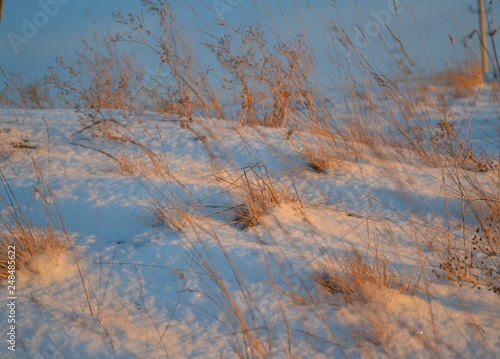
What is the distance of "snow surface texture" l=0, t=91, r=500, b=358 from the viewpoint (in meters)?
1.25

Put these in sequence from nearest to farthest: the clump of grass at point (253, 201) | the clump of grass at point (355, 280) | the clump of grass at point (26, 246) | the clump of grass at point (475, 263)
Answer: the clump of grass at point (355, 280) → the clump of grass at point (475, 263) → the clump of grass at point (26, 246) → the clump of grass at point (253, 201)

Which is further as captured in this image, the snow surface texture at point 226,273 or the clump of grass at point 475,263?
the clump of grass at point 475,263

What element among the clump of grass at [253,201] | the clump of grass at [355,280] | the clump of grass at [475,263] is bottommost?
the clump of grass at [475,263]

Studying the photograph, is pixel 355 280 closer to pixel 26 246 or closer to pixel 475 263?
pixel 475 263

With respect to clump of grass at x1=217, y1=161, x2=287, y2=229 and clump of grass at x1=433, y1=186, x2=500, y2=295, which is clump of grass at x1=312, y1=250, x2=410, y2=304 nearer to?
clump of grass at x1=433, y1=186, x2=500, y2=295

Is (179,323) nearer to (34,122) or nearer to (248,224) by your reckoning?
(248,224)

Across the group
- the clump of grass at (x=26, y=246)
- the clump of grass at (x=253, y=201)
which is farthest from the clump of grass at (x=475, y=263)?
the clump of grass at (x=26, y=246)

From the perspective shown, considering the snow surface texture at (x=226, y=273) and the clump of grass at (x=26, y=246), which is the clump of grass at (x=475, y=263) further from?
the clump of grass at (x=26, y=246)

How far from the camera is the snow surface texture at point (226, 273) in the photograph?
125 cm

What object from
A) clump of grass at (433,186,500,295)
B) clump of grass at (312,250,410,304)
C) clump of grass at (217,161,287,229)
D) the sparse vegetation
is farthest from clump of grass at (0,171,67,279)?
clump of grass at (433,186,500,295)

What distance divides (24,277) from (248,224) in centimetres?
93

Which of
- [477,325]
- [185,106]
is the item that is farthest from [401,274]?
[185,106]

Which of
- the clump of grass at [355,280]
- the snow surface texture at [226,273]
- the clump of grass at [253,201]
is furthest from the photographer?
the clump of grass at [253,201]

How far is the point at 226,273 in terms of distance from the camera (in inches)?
62.4
